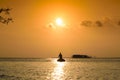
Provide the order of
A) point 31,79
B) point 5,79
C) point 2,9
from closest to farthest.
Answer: point 2,9 < point 5,79 < point 31,79

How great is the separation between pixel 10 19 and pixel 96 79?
26.2 metres

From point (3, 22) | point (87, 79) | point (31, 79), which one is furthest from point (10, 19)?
point (87, 79)

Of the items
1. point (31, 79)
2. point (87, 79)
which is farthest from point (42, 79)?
point (87, 79)

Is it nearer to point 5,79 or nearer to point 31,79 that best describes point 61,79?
point 31,79

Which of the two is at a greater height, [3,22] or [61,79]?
[3,22]

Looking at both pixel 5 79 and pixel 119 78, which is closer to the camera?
pixel 5 79

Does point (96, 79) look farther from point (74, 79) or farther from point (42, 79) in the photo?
point (42, 79)

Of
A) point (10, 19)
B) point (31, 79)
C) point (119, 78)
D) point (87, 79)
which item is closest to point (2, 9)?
point (10, 19)

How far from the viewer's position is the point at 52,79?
71938 mm

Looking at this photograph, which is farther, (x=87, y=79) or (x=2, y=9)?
(x=87, y=79)

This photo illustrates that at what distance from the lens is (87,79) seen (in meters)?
71.1

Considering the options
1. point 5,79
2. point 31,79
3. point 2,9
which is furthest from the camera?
point 31,79

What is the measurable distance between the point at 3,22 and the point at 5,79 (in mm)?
16103

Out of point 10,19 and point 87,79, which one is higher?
point 10,19
